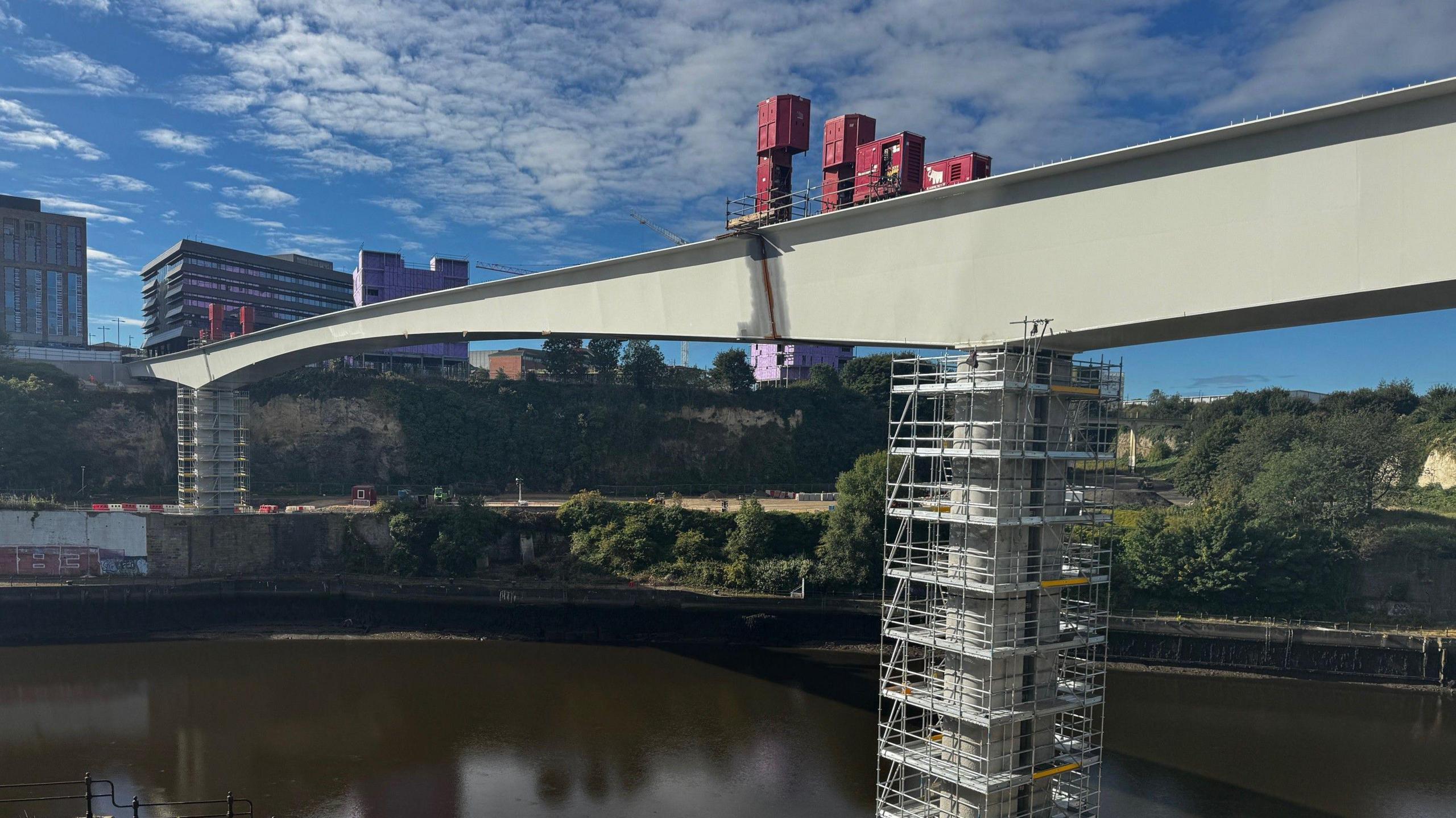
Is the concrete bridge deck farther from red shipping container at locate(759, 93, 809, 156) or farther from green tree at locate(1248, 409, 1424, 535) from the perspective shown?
green tree at locate(1248, 409, 1424, 535)

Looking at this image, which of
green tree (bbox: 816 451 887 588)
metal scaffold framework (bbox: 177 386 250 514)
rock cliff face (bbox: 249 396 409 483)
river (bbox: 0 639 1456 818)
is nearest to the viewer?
river (bbox: 0 639 1456 818)

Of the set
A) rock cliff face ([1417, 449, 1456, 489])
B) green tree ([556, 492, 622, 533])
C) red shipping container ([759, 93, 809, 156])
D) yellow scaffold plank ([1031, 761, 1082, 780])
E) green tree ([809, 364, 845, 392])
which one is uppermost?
red shipping container ([759, 93, 809, 156])

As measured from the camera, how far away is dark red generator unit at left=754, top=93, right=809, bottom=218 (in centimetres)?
1293

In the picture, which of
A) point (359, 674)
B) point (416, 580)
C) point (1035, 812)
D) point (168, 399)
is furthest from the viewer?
point (168, 399)

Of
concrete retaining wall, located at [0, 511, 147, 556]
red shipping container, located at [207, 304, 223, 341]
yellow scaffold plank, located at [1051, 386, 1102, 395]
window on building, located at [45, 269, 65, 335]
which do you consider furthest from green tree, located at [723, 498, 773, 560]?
window on building, located at [45, 269, 65, 335]

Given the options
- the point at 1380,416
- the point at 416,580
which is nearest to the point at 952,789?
the point at 416,580

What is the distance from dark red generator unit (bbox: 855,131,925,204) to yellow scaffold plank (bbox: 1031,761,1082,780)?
29.4 ft

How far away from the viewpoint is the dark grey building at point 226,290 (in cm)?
5184

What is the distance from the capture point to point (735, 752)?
18328mm

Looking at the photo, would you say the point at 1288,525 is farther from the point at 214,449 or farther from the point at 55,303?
the point at 55,303

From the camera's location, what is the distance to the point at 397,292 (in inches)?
2160

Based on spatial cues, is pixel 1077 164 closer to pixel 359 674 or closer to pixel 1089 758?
pixel 1089 758

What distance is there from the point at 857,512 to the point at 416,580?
19.0 m

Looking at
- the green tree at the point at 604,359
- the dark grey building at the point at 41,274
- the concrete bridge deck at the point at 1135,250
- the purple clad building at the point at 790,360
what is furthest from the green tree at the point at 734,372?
the dark grey building at the point at 41,274
